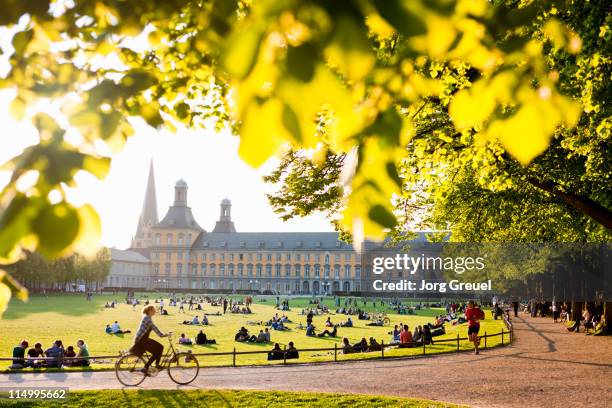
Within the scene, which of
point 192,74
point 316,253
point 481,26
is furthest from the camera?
point 316,253

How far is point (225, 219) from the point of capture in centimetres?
16425

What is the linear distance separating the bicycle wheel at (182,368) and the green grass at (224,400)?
2.41 ft

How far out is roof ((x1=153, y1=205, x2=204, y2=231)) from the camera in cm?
15562

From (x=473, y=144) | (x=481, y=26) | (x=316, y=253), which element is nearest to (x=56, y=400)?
(x=473, y=144)

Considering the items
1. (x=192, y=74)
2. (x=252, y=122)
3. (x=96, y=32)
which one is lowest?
(x=252, y=122)

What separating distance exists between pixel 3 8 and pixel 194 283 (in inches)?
5956

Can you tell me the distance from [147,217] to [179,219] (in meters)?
44.9

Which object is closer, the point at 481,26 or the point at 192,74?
the point at 481,26

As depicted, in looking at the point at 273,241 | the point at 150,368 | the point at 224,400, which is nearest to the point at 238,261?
the point at 273,241

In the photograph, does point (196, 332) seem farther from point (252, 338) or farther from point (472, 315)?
point (472, 315)

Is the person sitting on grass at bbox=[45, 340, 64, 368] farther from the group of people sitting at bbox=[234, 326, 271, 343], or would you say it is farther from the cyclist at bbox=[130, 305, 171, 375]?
the group of people sitting at bbox=[234, 326, 271, 343]

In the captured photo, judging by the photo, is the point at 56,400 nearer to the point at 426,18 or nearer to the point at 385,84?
the point at 385,84

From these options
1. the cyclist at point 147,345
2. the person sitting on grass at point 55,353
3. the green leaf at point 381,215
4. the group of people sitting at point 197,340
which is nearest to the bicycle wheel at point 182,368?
the cyclist at point 147,345

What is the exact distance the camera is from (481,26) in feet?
10.3
